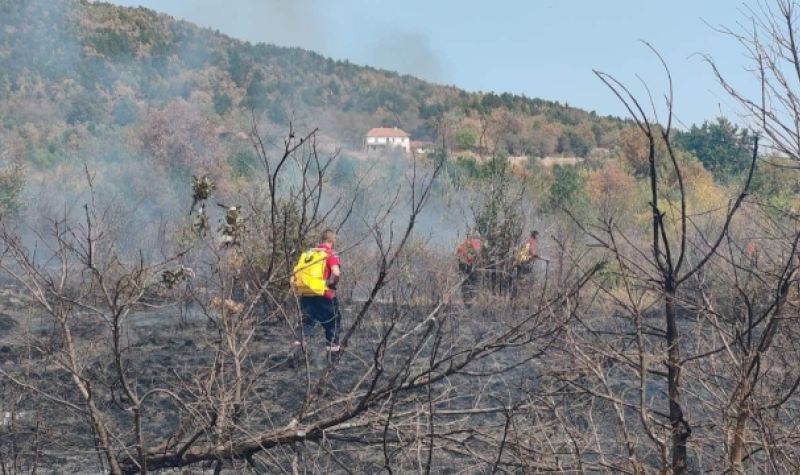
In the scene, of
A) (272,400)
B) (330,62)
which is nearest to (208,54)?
(330,62)

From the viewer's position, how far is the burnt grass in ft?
22.1

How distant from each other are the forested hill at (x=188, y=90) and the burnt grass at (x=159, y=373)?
2633 centimetres

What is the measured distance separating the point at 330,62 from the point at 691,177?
173 ft

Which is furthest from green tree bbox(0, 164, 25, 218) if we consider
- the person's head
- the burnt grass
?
the person's head

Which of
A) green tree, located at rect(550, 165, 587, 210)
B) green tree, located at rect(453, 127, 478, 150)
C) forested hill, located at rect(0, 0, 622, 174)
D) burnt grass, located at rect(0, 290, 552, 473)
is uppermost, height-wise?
forested hill, located at rect(0, 0, 622, 174)

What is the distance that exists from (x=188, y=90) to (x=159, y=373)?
172ft

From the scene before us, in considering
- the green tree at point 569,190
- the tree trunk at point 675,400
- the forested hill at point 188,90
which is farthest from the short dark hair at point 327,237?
the forested hill at point 188,90

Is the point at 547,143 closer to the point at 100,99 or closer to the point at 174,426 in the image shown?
the point at 100,99

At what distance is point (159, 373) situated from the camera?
10016 millimetres

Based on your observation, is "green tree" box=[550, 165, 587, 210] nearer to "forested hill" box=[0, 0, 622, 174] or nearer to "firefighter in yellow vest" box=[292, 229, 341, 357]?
"forested hill" box=[0, 0, 622, 174]

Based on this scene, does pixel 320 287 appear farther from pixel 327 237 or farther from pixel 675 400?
pixel 675 400

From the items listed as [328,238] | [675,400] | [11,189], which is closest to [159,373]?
[328,238]

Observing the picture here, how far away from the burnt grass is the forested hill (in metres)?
26.3

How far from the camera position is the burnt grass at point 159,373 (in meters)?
6.74
